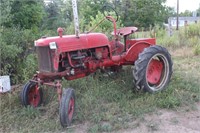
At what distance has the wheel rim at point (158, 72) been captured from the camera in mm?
4918

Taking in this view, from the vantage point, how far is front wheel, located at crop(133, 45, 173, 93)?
14.8ft

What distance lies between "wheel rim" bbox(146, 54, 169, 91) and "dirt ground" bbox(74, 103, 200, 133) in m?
0.81

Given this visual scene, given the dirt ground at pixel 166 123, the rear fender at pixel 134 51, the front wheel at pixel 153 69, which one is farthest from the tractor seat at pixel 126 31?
the dirt ground at pixel 166 123

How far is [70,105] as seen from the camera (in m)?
3.88

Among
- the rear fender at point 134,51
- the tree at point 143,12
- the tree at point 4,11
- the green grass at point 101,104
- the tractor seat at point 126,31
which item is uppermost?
the tree at point 143,12

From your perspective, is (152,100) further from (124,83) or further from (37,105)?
(37,105)

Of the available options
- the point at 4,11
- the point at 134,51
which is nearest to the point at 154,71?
the point at 134,51

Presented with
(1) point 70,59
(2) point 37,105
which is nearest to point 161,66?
(1) point 70,59

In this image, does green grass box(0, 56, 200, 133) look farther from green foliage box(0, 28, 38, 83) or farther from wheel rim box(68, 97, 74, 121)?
green foliage box(0, 28, 38, 83)

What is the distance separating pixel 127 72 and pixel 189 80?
1216 millimetres

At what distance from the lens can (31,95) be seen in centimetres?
457

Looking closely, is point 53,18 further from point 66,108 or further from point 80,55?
point 66,108

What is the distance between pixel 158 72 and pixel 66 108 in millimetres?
2115

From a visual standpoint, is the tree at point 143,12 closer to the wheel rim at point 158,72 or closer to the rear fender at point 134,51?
the rear fender at point 134,51
